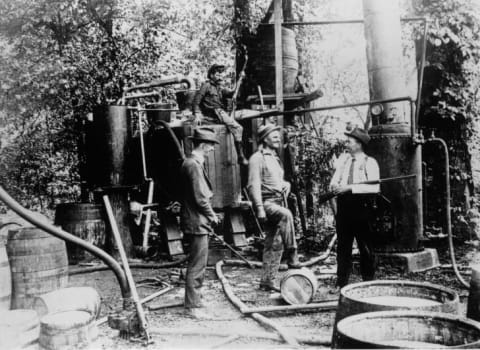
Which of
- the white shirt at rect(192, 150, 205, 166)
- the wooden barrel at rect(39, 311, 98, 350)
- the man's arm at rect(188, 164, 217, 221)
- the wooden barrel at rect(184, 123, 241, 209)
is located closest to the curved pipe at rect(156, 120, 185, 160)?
the wooden barrel at rect(184, 123, 241, 209)

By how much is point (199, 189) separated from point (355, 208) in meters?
2.05

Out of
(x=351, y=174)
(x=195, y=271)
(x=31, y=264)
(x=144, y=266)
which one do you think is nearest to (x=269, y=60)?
(x=144, y=266)

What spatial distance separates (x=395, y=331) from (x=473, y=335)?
0.40m

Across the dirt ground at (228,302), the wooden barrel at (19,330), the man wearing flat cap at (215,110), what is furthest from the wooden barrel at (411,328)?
the man wearing flat cap at (215,110)

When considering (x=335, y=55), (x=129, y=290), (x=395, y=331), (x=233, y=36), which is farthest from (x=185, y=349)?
(x=335, y=55)

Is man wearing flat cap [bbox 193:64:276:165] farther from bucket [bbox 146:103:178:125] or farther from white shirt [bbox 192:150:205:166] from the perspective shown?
white shirt [bbox 192:150:205:166]

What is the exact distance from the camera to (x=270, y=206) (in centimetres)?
696

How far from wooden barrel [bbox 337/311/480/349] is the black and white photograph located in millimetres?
11

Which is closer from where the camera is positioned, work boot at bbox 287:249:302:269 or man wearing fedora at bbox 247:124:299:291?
man wearing fedora at bbox 247:124:299:291

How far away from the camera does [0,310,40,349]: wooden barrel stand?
3992 millimetres

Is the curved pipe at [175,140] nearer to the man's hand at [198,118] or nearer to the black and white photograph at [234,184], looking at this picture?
the black and white photograph at [234,184]

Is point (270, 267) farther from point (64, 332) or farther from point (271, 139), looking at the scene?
point (64, 332)

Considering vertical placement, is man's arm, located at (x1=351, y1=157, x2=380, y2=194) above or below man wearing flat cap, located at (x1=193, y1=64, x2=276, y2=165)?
below

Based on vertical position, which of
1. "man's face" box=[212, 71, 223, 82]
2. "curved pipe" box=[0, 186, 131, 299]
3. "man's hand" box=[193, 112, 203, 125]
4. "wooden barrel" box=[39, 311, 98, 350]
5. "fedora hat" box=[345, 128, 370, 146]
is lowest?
"wooden barrel" box=[39, 311, 98, 350]
